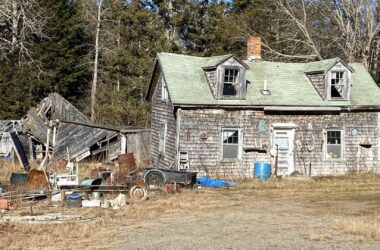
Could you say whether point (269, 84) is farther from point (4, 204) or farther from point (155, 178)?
point (4, 204)

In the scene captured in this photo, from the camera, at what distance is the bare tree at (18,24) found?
37.4 meters

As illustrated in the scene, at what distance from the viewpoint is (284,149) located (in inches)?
987

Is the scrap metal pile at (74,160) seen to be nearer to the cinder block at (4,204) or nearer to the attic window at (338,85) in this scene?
the cinder block at (4,204)

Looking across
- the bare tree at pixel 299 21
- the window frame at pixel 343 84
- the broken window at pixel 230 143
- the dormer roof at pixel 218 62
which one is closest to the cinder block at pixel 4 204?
the broken window at pixel 230 143

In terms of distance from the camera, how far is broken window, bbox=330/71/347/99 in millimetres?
25719

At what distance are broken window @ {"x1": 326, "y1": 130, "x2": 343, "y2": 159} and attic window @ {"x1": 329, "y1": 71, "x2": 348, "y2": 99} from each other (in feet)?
5.78

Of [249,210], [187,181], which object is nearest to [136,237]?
[249,210]

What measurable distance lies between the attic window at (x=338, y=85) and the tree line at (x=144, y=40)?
37.1 ft

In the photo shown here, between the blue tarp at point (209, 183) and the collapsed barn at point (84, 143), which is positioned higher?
the collapsed barn at point (84, 143)

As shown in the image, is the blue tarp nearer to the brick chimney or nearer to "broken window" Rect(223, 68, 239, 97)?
"broken window" Rect(223, 68, 239, 97)

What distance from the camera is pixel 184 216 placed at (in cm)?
1548

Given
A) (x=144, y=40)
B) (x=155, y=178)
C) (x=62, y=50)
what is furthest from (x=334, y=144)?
(x=62, y=50)

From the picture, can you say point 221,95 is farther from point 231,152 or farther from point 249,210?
point 249,210

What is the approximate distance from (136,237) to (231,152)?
40.1ft
